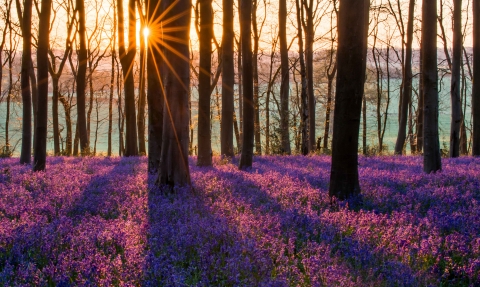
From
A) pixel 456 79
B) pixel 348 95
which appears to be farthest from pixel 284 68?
pixel 348 95

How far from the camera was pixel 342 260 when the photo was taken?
14.4ft

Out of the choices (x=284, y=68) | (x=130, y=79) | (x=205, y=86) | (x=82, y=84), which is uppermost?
(x=284, y=68)

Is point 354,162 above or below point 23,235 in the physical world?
above

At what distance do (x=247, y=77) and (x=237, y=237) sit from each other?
26.3ft

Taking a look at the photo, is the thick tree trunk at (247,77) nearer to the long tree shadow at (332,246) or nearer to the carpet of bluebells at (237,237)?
the carpet of bluebells at (237,237)

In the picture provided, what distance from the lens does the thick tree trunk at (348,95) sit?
7484 millimetres

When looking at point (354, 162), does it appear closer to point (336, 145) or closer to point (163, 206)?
point (336, 145)

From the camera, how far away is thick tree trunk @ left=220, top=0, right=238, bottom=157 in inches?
595

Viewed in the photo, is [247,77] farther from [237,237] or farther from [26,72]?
[237,237]

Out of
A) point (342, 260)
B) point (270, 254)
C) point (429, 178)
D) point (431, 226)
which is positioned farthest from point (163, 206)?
point (429, 178)

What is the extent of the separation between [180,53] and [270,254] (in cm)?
514

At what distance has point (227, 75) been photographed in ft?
51.5

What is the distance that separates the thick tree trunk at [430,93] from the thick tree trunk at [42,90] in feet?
34.8

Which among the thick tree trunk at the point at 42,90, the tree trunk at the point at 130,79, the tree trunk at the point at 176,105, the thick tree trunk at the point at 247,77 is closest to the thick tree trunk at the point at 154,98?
the thick tree trunk at the point at 247,77
